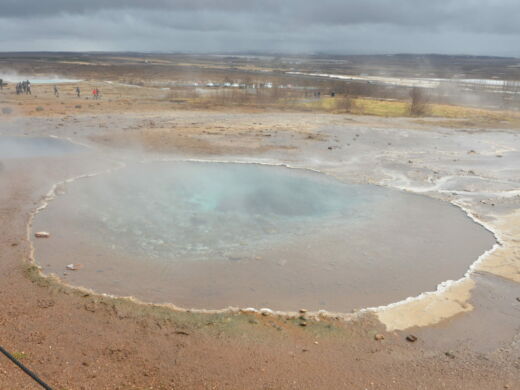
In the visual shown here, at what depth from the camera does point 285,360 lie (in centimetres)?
550

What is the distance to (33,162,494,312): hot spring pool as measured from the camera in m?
7.29

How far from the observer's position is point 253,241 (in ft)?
29.2

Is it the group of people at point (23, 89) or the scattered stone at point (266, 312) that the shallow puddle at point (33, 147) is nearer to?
the scattered stone at point (266, 312)

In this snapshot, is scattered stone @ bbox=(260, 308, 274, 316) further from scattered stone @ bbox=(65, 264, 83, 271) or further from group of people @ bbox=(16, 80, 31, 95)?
group of people @ bbox=(16, 80, 31, 95)

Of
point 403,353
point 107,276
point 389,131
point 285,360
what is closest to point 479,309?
point 403,353

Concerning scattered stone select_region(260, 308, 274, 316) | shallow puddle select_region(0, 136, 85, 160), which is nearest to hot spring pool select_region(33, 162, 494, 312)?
scattered stone select_region(260, 308, 274, 316)

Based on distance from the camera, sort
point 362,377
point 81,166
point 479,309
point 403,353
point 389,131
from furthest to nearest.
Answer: point 389,131, point 81,166, point 479,309, point 403,353, point 362,377

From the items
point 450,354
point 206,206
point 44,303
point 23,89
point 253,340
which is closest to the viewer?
point 450,354

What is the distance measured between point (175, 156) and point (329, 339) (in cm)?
1106

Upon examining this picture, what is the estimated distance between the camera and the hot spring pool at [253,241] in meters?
7.29

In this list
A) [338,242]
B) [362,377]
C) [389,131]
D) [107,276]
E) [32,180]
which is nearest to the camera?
[362,377]

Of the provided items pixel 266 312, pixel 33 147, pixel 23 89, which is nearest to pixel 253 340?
pixel 266 312

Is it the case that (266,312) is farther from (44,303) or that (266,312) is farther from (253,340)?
(44,303)

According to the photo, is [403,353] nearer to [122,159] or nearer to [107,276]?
[107,276]
